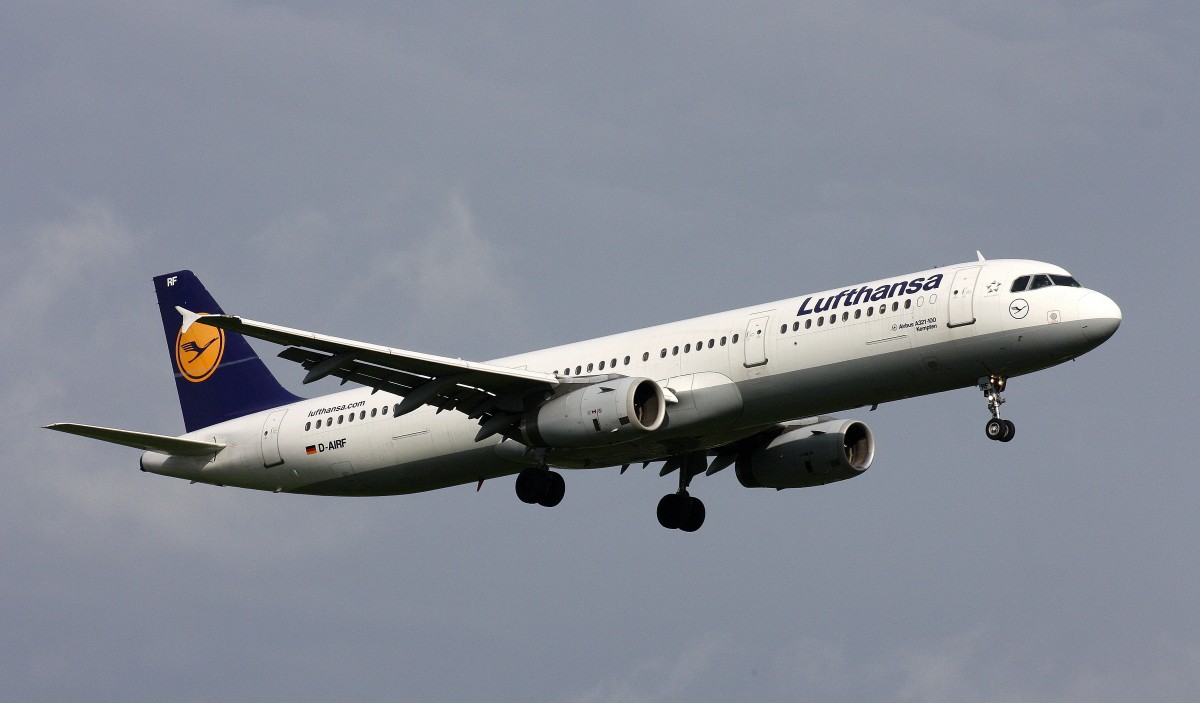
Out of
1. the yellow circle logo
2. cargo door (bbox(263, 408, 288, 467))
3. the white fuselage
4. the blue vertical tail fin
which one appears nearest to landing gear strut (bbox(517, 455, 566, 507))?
the white fuselage

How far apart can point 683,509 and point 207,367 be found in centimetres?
1490

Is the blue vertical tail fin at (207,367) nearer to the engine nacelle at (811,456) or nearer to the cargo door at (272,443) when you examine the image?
the cargo door at (272,443)

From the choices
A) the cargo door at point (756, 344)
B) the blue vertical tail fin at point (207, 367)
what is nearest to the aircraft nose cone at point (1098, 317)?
the cargo door at point (756, 344)

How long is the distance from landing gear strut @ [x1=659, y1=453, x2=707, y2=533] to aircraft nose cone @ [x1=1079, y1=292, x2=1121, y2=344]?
13234 millimetres

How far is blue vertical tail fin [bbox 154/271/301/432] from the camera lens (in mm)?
51344

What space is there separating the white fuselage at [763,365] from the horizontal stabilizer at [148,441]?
2292 millimetres

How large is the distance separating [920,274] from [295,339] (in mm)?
14670

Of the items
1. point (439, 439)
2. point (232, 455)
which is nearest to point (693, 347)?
point (439, 439)

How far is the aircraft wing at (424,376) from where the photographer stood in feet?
133

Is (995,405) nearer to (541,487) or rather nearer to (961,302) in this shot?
(961,302)

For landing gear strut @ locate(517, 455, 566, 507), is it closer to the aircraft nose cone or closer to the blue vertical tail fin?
the blue vertical tail fin

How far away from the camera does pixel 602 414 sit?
1640 inches

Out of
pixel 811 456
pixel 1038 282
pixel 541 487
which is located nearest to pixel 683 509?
pixel 811 456

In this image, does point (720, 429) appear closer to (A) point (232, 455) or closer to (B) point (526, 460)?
(B) point (526, 460)
